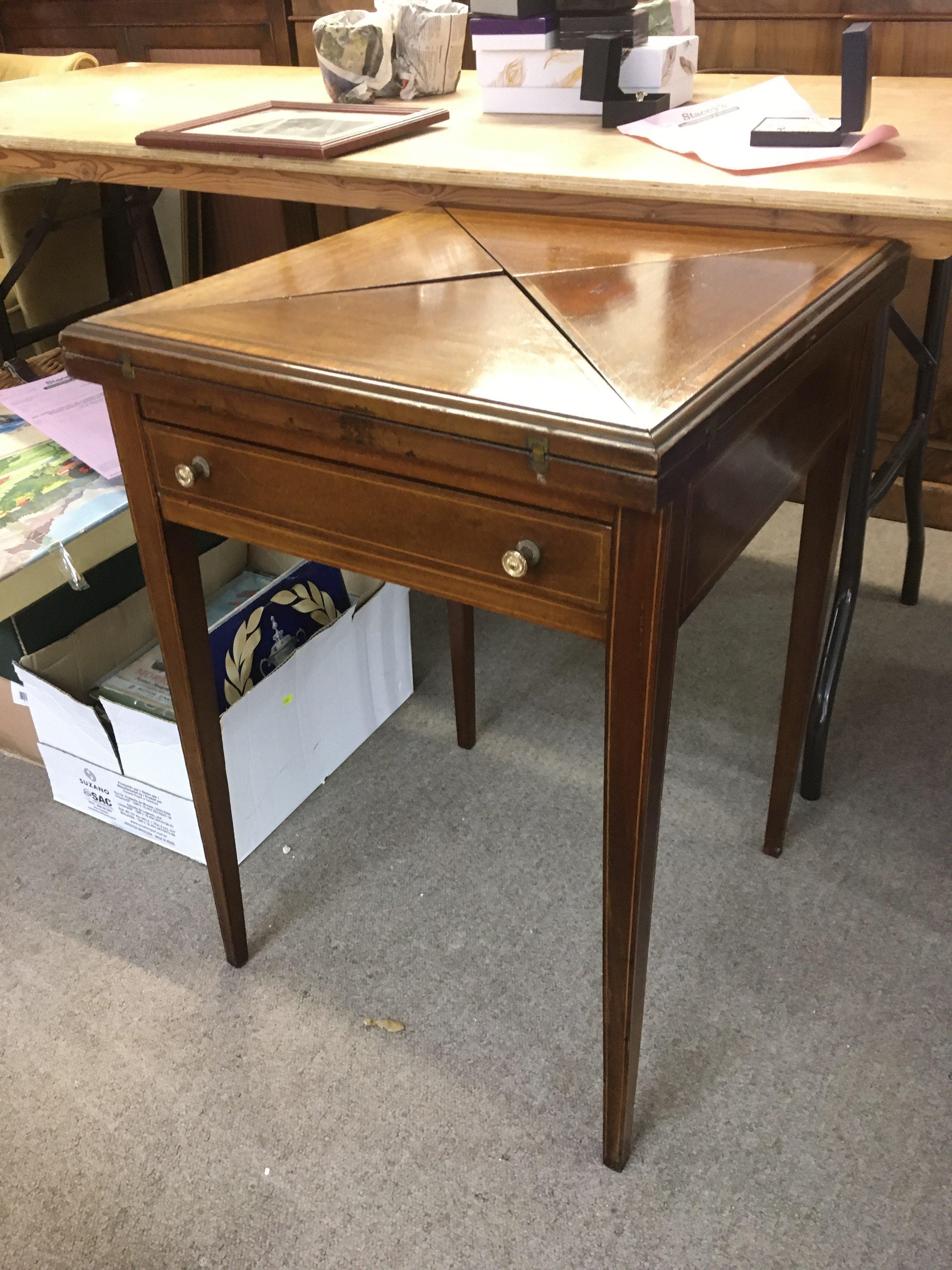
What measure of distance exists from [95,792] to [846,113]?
1233mm

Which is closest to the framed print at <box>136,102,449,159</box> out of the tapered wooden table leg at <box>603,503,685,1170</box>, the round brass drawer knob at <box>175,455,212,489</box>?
the round brass drawer knob at <box>175,455,212,489</box>

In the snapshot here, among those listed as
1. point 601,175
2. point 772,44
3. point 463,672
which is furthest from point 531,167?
point 772,44

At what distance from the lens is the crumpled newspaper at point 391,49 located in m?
1.42

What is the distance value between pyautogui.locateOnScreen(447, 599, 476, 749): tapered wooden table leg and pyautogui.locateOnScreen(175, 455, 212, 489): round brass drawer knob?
0.60 meters

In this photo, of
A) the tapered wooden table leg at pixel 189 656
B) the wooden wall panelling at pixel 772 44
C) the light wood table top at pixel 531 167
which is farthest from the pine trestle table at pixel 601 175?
the tapered wooden table leg at pixel 189 656

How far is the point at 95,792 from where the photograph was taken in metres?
1.42

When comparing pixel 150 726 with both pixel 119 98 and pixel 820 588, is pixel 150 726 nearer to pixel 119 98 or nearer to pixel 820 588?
pixel 820 588

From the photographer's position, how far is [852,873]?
4.33ft

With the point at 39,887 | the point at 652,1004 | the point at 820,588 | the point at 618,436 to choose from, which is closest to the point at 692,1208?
the point at 652,1004

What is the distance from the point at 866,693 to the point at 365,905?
33.8 inches

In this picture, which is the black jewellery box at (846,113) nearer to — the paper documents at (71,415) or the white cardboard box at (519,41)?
the white cardboard box at (519,41)

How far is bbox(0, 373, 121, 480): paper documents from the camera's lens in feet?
4.57

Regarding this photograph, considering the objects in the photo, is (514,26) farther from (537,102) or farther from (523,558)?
(523,558)

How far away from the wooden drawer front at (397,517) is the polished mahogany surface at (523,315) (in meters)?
0.07
